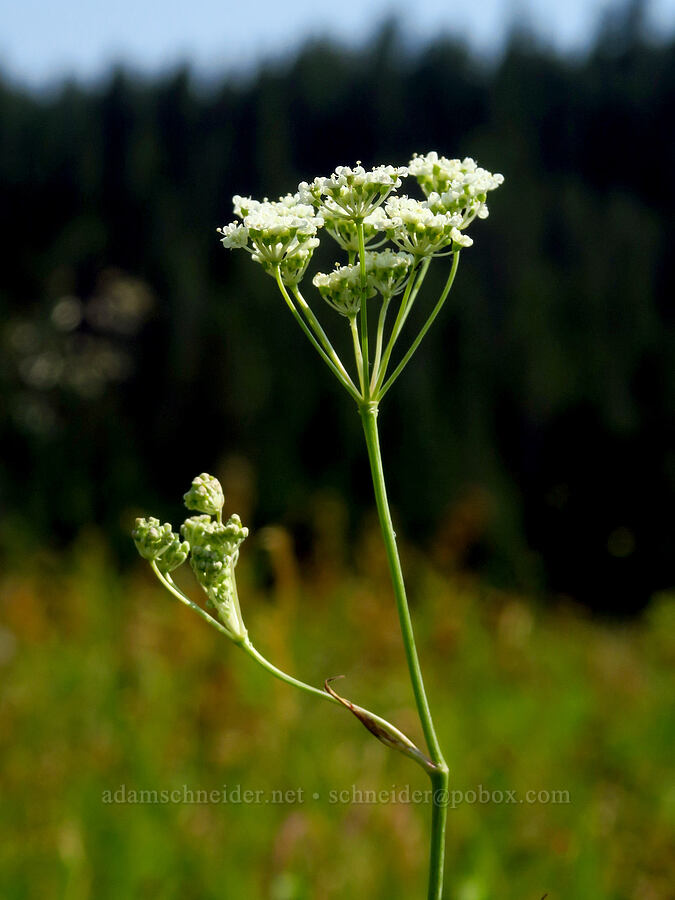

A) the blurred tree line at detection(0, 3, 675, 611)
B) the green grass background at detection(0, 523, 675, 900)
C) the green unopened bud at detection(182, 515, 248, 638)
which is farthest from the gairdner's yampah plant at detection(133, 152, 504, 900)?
the blurred tree line at detection(0, 3, 675, 611)

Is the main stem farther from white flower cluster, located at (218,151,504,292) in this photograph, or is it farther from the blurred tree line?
the blurred tree line

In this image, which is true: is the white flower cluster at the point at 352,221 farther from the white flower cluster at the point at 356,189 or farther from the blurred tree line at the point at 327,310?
the blurred tree line at the point at 327,310

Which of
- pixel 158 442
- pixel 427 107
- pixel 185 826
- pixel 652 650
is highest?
pixel 427 107

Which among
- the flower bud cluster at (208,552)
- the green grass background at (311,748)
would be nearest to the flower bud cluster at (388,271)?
the flower bud cluster at (208,552)

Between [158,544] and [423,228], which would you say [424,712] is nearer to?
[158,544]

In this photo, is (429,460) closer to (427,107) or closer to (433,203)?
(427,107)

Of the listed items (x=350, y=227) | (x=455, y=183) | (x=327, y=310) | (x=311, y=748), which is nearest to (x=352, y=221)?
(x=350, y=227)

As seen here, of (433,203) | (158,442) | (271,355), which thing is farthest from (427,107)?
(433,203)
